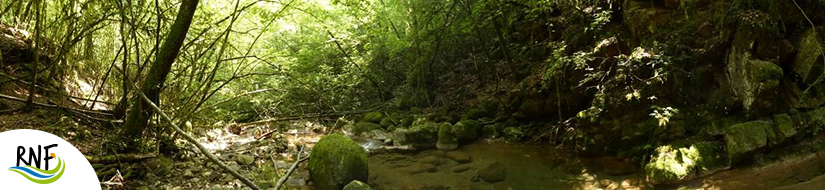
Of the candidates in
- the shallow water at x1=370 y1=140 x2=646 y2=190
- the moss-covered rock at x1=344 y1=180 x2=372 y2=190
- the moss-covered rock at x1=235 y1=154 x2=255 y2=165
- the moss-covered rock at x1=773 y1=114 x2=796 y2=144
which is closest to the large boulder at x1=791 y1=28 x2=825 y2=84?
the moss-covered rock at x1=773 y1=114 x2=796 y2=144

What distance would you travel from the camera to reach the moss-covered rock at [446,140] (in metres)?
7.99

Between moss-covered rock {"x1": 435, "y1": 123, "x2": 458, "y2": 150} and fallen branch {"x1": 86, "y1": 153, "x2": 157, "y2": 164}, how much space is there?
16.1 feet

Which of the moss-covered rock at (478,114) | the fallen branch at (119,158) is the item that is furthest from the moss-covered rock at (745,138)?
the fallen branch at (119,158)

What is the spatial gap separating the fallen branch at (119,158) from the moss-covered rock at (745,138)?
6.51 metres

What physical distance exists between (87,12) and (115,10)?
298 mm

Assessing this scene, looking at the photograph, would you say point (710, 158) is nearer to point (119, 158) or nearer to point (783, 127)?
point (783, 127)

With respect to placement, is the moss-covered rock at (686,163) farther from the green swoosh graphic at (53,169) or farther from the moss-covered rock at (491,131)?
the green swoosh graphic at (53,169)

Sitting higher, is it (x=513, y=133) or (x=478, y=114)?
(x=478, y=114)

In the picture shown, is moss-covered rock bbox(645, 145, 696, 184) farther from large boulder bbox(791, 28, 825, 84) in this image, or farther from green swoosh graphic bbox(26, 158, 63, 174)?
green swoosh graphic bbox(26, 158, 63, 174)

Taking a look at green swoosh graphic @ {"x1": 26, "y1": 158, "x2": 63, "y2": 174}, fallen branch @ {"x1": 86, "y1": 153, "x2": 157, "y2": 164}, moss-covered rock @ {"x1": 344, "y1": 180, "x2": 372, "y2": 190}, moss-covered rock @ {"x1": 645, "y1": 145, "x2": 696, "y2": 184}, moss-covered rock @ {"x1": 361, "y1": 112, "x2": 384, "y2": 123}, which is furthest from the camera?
moss-covered rock @ {"x1": 361, "y1": 112, "x2": 384, "y2": 123}

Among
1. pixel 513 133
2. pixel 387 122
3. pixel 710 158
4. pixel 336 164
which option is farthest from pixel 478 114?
pixel 710 158

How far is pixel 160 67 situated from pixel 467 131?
560cm

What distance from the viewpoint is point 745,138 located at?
460 cm

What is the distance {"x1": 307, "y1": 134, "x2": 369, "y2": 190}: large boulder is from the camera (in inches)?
215
